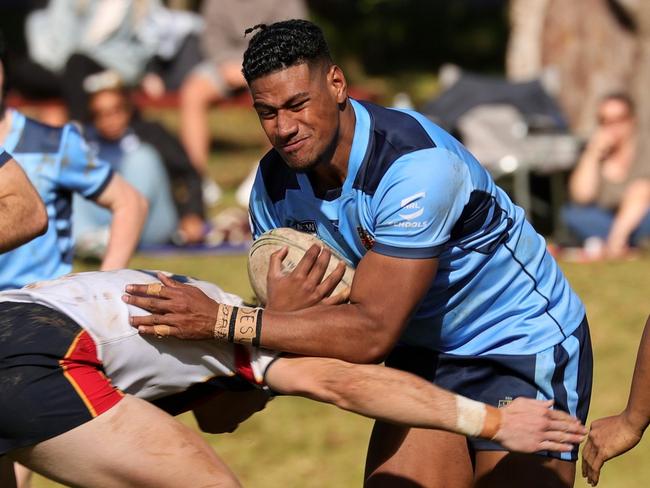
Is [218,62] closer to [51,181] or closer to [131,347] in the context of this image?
[51,181]

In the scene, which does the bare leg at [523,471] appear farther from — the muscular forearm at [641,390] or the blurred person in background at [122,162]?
the blurred person in background at [122,162]

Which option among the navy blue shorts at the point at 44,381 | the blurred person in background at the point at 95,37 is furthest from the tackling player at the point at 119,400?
the blurred person in background at the point at 95,37

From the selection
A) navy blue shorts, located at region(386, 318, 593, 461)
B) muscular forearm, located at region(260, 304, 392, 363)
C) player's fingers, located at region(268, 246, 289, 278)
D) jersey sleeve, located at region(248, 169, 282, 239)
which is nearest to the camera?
muscular forearm, located at region(260, 304, 392, 363)

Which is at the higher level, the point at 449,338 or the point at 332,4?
the point at 449,338

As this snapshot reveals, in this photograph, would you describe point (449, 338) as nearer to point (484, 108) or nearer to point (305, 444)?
point (305, 444)

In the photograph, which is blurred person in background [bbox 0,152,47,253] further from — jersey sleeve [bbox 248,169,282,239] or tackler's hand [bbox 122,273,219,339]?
jersey sleeve [bbox 248,169,282,239]

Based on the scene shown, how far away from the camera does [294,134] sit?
3.91m

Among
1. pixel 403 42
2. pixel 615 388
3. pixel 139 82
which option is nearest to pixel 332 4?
pixel 403 42

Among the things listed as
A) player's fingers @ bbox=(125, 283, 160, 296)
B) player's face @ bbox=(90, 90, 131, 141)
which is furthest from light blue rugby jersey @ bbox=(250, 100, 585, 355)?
player's face @ bbox=(90, 90, 131, 141)

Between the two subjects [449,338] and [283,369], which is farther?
[449,338]

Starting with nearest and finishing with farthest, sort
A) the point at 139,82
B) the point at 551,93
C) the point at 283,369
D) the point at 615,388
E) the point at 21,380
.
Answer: the point at 21,380 < the point at 283,369 < the point at 615,388 < the point at 551,93 < the point at 139,82

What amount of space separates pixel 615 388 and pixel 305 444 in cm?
193

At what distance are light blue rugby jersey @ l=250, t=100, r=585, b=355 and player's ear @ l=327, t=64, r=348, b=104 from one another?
80 millimetres

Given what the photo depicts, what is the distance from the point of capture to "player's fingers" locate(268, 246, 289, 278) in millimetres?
3953
